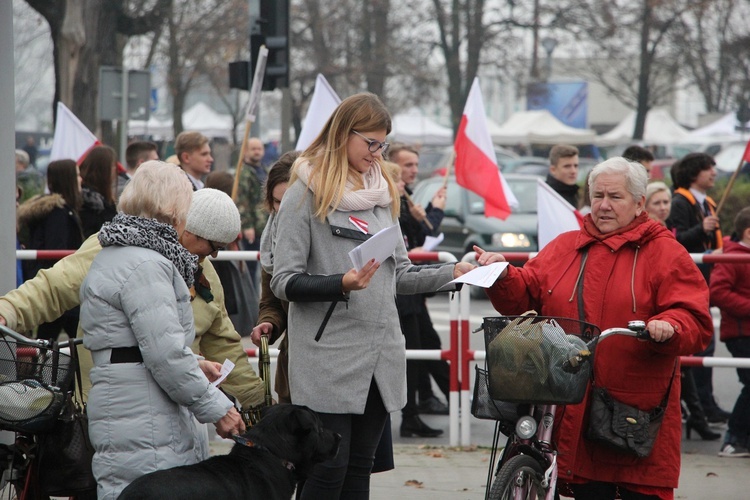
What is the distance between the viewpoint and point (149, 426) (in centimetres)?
367

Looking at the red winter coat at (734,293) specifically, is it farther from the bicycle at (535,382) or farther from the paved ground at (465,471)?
the bicycle at (535,382)

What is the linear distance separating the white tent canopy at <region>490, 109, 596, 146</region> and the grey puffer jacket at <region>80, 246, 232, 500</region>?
37.0 m

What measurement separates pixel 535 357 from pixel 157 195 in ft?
4.79

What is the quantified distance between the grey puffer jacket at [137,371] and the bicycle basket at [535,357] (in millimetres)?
1040

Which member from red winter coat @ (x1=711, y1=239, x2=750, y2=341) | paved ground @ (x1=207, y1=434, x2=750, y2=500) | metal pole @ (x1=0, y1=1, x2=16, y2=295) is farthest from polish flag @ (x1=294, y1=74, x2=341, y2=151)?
metal pole @ (x1=0, y1=1, x2=16, y2=295)

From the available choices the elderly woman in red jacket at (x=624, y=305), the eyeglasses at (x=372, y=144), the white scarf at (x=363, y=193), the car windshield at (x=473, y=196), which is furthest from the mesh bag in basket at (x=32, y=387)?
the car windshield at (x=473, y=196)

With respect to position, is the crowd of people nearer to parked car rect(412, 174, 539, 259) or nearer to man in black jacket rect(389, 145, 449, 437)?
man in black jacket rect(389, 145, 449, 437)

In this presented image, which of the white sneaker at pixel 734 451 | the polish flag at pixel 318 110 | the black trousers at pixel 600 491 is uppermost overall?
the polish flag at pixel 318 110

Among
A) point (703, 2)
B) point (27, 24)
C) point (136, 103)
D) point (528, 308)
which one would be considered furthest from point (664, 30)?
point (528, 308)

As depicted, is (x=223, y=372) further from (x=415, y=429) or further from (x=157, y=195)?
(x=415, y=429)

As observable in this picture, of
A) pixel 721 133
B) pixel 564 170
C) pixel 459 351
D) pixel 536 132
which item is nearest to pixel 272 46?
pixel 564 170

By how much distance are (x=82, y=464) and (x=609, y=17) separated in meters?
31.7

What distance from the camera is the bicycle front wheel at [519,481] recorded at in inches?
162

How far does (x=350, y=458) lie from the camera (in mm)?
4270
